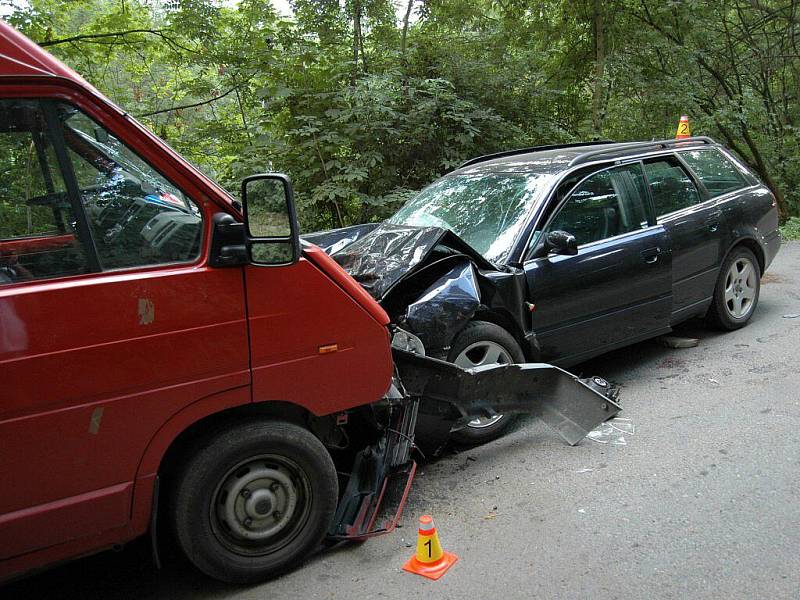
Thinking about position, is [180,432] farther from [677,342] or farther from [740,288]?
[740,288]

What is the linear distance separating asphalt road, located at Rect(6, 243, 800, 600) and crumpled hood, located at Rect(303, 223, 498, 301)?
123cm

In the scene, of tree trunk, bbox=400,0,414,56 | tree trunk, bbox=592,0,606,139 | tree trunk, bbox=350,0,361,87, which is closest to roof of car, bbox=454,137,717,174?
tree trunk, bbox=350,0,361,87

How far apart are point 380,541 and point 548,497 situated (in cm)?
99

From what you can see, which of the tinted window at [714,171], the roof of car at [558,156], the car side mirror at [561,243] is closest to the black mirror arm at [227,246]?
the car side mirror at [561,243]

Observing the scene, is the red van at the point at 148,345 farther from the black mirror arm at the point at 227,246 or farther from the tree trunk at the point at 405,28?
the tree trunk at the point at 405,28

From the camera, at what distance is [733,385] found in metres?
4.88

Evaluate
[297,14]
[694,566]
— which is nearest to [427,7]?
[297,14]

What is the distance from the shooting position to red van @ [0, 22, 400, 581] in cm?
235

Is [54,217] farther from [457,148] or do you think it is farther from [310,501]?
[457,148]

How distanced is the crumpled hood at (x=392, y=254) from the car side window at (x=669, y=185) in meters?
1.96

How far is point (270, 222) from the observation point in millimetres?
2723

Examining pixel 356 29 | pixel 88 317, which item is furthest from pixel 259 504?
pixel 356 29

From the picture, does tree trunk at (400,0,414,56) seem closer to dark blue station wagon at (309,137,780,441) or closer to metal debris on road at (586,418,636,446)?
dark blue station wagon at (309,137,780,441)

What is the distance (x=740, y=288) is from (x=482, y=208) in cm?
297
